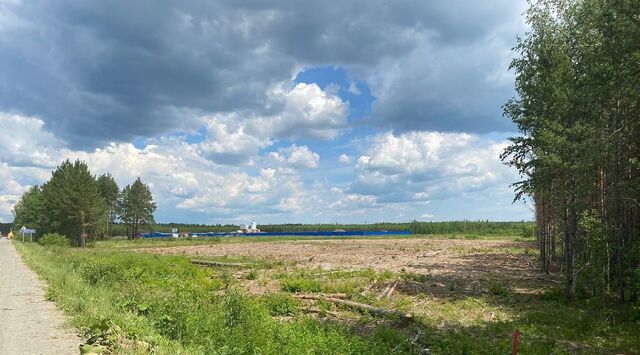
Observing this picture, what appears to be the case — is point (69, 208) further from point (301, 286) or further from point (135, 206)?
point (301, 286)

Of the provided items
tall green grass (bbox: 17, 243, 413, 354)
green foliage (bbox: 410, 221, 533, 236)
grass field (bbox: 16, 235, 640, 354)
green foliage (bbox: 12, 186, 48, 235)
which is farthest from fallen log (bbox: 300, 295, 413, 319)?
green foliage (bbox: 410, 221, 533, 236)

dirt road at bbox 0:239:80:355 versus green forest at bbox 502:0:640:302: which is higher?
green forest at bbox 502:0:640:302

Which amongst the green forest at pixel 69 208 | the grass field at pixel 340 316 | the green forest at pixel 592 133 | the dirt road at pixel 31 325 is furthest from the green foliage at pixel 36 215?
the green forest at pixel 592 133

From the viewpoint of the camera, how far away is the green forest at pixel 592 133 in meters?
15.5

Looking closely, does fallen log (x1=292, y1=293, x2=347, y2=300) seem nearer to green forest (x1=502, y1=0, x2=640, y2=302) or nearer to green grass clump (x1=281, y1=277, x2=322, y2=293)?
green grass clump (x1=281, y1=277, x2=322, y2=293)

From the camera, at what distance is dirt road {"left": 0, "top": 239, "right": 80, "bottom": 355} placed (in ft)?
31.9

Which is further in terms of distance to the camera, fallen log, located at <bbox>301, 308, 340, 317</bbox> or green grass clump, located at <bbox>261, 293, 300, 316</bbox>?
green grass clump, located at <bbox>261, 293, 300, 316</bbox>

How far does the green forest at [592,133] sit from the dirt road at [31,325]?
52.1 ft

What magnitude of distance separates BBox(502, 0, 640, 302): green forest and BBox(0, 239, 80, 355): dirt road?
625 inches

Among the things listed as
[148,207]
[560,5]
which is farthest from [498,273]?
[148,207]

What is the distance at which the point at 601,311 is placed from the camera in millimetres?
16906

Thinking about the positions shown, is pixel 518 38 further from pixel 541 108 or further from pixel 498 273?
pixel 498 273

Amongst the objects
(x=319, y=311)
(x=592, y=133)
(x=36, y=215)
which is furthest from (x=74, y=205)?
(x=592, y=133)

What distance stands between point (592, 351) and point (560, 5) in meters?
17.4
